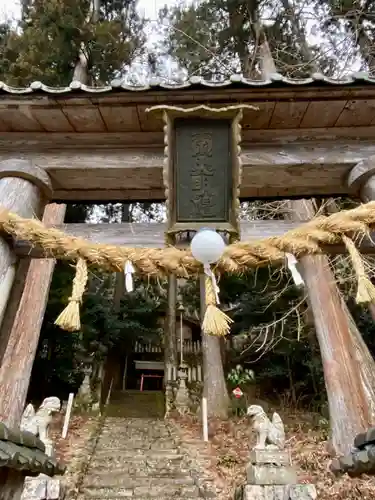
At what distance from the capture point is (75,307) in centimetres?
221

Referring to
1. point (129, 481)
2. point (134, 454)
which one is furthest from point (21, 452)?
point (134, 454)

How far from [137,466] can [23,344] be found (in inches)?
99.1

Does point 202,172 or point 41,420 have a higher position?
point 202,172

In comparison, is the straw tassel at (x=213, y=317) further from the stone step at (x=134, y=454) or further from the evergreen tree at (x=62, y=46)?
the evergreen tree at (x=62, y=46)

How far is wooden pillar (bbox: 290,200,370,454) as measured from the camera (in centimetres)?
565

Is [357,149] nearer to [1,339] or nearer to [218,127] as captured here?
[218,127]

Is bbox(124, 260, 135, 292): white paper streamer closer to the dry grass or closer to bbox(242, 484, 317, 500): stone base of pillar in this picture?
bbox(242, 484, 317, 500): stone base of pillar

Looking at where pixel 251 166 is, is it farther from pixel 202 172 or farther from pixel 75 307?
pixel 75 307

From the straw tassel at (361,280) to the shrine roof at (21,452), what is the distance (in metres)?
1.74

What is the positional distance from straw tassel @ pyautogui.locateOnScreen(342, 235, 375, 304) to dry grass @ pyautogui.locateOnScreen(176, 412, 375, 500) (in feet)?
12.9

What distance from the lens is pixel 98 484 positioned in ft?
17.6

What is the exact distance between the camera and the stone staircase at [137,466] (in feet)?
16.8

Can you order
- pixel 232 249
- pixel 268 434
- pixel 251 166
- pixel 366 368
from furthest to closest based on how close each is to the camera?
1. pixel 366 368
2. pixel 268 434
3. pixel 251 166
4. pixel 232 249

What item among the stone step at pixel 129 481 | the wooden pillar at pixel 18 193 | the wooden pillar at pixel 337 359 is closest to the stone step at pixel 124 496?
the stone step at pixel 129 481
